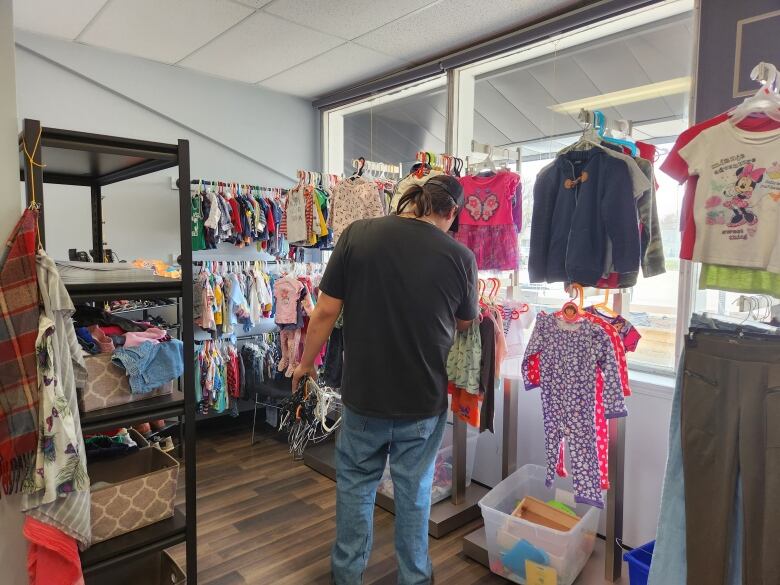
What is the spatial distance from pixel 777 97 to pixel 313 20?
7.56 ft

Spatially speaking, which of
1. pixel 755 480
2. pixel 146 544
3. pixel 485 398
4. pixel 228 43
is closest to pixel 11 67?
pixel 146 544

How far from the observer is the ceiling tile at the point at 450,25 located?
107 inches

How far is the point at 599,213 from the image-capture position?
2.00 m

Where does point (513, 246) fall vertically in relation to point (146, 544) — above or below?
above

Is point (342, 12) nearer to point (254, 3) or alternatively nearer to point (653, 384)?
point (254, 3)

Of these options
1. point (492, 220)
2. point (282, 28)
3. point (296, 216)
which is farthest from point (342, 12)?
point (492, 220)

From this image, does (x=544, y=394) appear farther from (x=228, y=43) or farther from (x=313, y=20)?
(x=228, y=43)

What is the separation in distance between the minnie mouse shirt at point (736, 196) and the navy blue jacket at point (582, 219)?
0.76 ft

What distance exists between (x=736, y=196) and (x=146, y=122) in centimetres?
364

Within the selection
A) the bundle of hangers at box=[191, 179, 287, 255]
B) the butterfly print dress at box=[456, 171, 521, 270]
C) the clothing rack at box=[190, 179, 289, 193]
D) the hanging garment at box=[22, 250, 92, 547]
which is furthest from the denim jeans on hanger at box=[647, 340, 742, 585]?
the clothing rack at box=[190, 179, 289, 193]

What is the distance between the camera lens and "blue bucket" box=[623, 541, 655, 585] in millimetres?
1917

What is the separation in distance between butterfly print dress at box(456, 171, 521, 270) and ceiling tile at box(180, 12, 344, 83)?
1.44 meters

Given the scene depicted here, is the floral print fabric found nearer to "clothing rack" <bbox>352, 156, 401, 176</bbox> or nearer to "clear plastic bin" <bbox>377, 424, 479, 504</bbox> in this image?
"clear plastic bin" <bbox>377, 424, 479, 504</bbox>

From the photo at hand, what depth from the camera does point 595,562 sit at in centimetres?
240
